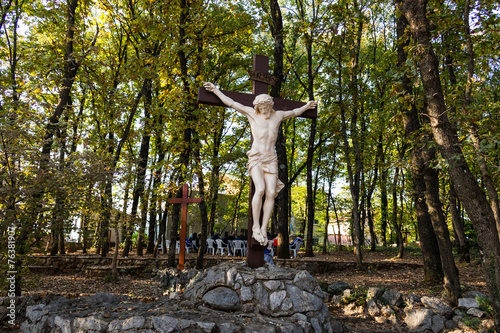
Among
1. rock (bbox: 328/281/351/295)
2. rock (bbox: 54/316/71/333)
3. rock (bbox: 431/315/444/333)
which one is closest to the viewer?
rock (bbox: 54/316/71/333)

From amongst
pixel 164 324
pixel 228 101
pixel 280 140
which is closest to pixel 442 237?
pixel 228 101

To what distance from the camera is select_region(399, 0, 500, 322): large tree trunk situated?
455 cm

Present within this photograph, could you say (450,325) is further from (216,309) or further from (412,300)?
(216,309)

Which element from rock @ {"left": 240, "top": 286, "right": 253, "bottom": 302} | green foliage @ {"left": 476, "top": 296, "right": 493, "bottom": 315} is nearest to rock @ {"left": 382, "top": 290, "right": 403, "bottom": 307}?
green foliage @ {"left": 476, "top": 296, "right": 493, "bottom": 315}

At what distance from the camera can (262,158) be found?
5.33 m

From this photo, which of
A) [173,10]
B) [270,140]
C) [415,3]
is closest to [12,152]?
[270,140]

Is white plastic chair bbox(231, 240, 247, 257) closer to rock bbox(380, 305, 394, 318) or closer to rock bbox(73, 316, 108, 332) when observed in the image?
rock bbox(380, 305, 394, 318)

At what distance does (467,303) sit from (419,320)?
1045 mm

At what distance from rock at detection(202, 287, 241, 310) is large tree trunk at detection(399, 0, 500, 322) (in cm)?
344

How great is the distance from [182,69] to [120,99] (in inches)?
73.1

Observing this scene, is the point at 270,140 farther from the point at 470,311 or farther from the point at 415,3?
the point at 470,311

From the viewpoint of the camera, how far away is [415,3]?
5.20 meters

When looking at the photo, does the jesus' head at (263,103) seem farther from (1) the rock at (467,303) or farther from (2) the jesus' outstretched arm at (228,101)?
(1) the rock at (467,303)

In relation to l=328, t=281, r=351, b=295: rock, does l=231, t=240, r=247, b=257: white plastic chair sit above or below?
above
